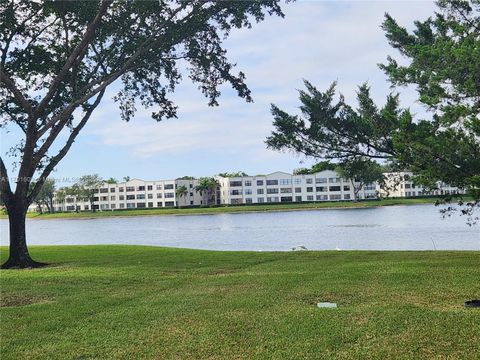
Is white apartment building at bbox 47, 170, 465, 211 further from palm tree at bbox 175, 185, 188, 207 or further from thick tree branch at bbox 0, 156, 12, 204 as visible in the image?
thick tree branch at bbox 0, 156, 12, 204

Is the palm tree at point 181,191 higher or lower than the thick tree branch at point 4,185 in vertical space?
higher

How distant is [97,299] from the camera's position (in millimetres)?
8469

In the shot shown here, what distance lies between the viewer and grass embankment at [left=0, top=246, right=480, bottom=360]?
541 centimetres

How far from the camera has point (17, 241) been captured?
1445 centimetres

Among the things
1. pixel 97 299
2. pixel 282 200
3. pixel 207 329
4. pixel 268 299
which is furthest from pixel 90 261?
pixel 282 200

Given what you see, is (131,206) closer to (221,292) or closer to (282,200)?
(282,200)

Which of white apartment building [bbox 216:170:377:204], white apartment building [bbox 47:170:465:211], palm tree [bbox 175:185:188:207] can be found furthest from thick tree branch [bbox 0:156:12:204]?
palm tree [bbox 175:185:188:207]

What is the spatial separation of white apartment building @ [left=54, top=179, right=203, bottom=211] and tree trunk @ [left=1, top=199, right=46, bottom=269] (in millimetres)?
111606

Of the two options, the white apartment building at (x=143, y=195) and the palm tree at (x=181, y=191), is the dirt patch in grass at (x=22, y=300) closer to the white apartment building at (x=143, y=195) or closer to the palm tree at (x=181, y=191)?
the palm tree at (x=181, y=191)

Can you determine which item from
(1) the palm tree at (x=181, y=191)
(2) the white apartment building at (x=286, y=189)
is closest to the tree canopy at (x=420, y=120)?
(2) the white apartment building at (x=286, y=189)

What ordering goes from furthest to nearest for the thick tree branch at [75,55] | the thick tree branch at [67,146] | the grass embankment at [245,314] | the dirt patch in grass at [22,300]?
the thick tree branch at [67,146]
the thick tree branch at [75,55]
the dirt patch in grass at [22,300]
the grass embankment at [245,314]

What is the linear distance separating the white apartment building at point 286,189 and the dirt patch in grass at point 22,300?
366ft

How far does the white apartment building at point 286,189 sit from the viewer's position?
11875 cm

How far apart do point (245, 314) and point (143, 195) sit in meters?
125
